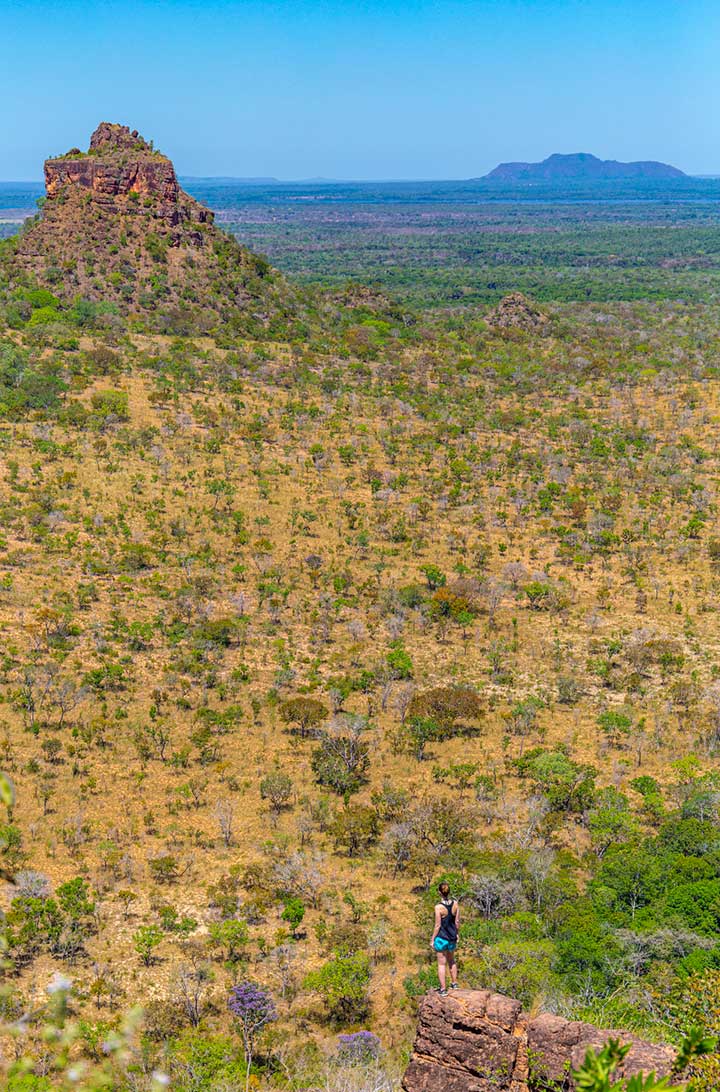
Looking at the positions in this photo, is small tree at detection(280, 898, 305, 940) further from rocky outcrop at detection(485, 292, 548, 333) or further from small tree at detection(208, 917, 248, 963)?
rocky outcrop at detection(485, 292, 548, 333)

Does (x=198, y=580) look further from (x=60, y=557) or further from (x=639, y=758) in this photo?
(x=639, y=758)

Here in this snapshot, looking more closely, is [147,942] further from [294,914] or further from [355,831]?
[355,831]

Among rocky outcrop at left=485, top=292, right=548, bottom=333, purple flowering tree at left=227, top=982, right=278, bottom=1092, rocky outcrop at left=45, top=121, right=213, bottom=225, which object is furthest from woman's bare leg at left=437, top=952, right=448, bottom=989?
rocky outcrop at left=485, top=292, right=548, bottom=333

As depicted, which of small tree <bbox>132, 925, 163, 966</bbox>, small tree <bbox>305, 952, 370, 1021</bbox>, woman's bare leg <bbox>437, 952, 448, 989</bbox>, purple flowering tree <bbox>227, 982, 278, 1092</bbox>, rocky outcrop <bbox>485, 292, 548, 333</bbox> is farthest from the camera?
rocky outcrop <bbox>485, 292, 548, 333</bbox>

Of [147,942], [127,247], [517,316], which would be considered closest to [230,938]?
[147,942]

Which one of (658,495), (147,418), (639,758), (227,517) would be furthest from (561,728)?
(147,418)

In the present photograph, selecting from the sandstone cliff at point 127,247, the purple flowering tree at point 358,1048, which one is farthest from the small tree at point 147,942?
the sandstone cliff at point 127,247
